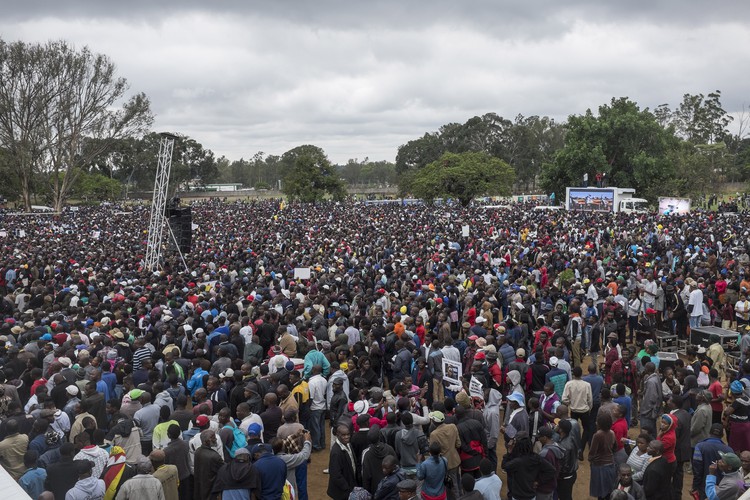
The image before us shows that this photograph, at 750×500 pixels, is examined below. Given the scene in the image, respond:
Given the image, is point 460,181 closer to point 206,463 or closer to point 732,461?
point 732,461

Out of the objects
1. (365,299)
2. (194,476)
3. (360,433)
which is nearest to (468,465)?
(360,433)

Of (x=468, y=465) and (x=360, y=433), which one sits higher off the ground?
(x=360, y=433)

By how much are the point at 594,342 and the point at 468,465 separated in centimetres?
456

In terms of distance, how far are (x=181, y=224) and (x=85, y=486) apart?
53.1 ft

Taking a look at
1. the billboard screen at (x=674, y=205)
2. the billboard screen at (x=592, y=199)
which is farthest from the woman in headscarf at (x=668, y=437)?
the billboard screen at (x=592, y=199)

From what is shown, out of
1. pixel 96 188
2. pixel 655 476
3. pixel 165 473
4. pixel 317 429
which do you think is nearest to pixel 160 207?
pixel 317 429

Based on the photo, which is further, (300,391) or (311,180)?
(311,180)

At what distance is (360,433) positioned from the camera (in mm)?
5801

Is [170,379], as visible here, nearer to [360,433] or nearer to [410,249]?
[360,433]

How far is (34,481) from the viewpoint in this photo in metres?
5.17

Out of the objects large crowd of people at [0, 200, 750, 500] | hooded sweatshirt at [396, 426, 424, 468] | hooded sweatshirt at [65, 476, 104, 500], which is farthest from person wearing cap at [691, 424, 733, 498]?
hooded sweatshirt at [65, 476, 104, 500]

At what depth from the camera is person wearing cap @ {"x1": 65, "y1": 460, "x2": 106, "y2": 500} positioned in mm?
4887

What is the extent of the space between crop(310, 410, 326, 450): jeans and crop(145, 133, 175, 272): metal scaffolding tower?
12.3 meters

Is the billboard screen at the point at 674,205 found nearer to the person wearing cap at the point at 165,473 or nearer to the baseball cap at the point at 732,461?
the baseball cap at the point at 732,461
